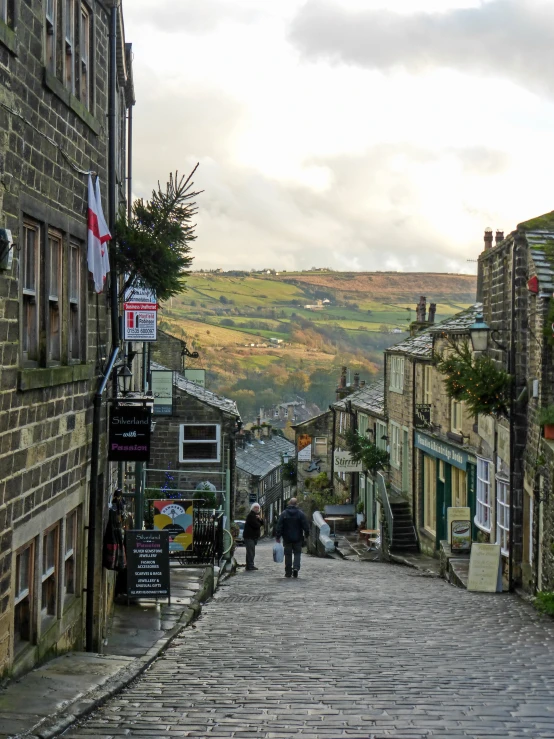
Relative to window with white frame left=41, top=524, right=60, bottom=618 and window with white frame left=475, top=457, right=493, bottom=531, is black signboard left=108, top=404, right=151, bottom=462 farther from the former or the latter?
window with white frame left=475, top=457, right=493, bottom=531

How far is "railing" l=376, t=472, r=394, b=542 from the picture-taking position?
3088 centimetres

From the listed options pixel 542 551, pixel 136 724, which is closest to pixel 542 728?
pixel 136 724

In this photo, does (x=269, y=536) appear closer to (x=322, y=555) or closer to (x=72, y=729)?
(x=322, y=555)

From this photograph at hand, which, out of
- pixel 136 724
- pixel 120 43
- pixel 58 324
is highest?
pixel 120 43

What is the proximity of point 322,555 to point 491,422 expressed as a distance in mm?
16114

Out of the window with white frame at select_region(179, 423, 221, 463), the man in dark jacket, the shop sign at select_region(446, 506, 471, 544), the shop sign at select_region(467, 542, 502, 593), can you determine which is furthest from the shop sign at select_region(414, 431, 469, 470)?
the window with white frame at select_region(179, 423, 221, 463)

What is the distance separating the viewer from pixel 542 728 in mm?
7160

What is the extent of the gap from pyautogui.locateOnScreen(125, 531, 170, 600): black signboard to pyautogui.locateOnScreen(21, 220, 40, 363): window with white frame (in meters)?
5.78

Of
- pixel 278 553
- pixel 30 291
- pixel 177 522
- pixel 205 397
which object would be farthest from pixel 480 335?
pixel 205 397

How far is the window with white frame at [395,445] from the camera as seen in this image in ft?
114

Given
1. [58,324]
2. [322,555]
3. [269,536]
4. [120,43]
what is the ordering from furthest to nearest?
[269,536], [322,555], [120,43], [58,324]

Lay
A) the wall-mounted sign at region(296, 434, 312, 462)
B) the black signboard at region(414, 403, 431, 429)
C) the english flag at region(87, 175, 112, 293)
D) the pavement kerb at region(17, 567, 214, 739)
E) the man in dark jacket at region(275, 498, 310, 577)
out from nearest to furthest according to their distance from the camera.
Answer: the pavement kerb at region(17, 567, 214, 739), the english flag at region(87, 175, 112, 293), the man in dark jacket at region(275, 498, 310, 577), the black signboard at region(414, 403, 431, 429), the wall-mounted sign at region(296, 434, 312, 462)

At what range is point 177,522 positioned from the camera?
66.3 feet

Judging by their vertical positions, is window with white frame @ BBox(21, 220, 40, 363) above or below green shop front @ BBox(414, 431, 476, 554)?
above
